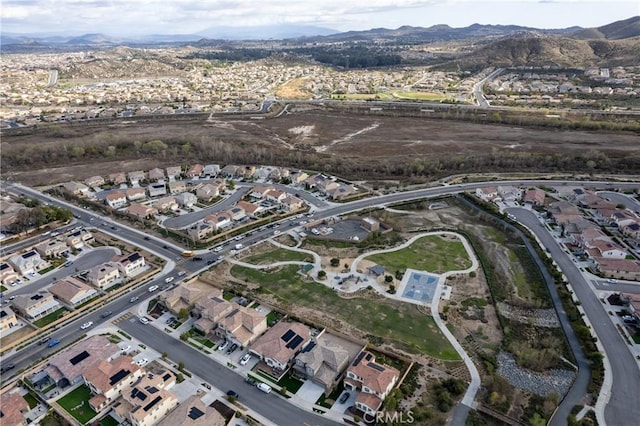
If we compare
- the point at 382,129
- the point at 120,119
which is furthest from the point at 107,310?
the point at 120,119

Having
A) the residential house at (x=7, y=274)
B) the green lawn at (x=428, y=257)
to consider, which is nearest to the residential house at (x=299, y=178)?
the green lawn at (x=428, y=257)

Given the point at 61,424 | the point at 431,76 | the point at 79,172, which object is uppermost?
the point at 431,76

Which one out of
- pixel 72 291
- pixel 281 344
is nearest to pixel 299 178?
pixel 72 291

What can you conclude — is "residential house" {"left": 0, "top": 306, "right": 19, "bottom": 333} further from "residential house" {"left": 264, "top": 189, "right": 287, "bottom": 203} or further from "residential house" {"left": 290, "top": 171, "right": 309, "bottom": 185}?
"residential house" {"left": 290, "top": 171, "right": 309, "bottom": 185}

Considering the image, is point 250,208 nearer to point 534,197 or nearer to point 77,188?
point 77,188

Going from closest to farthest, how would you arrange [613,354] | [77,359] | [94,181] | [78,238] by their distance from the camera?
[77,359]
[613,354]
[78,238]
[94,181]

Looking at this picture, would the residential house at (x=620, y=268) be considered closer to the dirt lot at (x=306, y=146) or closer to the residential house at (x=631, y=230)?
the residential house at (x=631, y=230)

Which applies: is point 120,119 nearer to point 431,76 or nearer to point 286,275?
point 286,275
